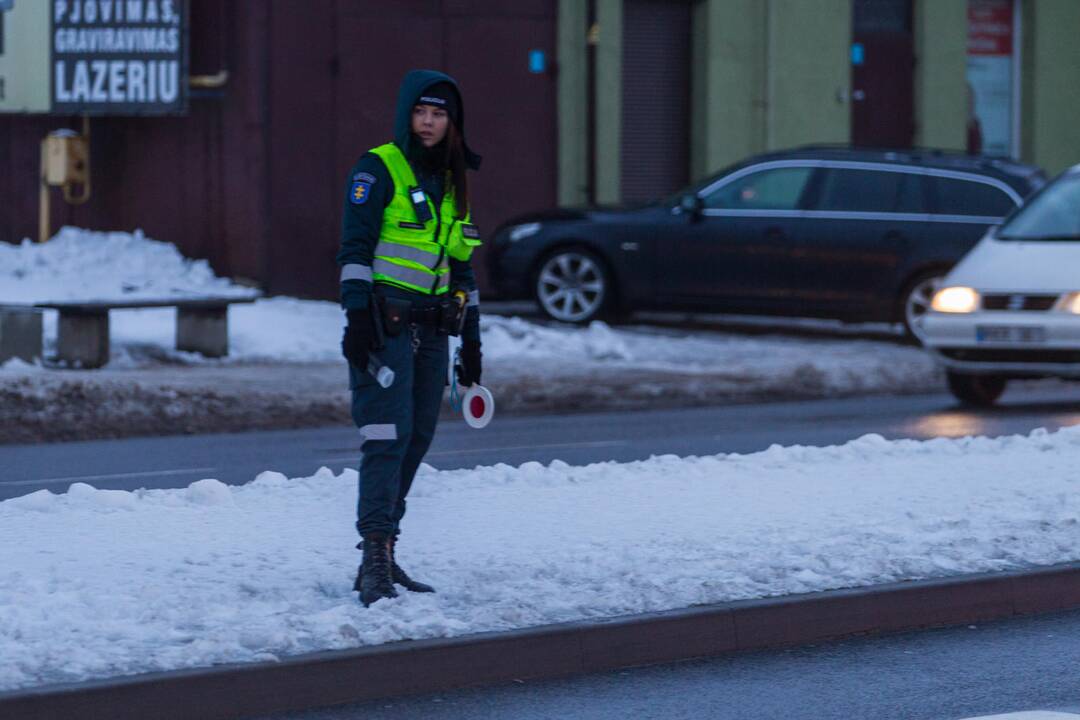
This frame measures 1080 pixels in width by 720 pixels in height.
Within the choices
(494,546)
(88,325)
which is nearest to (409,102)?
(494,546)

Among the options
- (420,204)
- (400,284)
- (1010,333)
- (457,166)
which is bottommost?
(1010,333)

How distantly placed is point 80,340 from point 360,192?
381 inches

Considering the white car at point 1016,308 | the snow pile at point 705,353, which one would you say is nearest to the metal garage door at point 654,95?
the snow pile at point 705,353

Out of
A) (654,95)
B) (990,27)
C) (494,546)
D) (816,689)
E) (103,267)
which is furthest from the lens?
(990,27)

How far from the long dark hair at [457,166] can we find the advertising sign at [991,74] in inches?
728

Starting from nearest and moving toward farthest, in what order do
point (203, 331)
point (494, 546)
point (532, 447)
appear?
1. point (494, 546)
2. point (532, 447)
3. point (203, 331)

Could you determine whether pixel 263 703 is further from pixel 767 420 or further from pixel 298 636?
pixel 767 420

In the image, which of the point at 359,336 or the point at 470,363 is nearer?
the point at 359,336

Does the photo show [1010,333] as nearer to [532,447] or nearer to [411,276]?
[532,447]

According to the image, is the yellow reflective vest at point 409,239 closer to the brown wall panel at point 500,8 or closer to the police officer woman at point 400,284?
the police officer woman at point 400,284

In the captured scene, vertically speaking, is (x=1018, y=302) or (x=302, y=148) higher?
(x=302, y=148)

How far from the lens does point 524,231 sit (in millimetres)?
18922

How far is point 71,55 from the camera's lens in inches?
834

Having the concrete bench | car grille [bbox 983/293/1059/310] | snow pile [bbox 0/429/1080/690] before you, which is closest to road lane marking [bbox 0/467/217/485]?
snow pile [bbox 0/429/1080/690]
